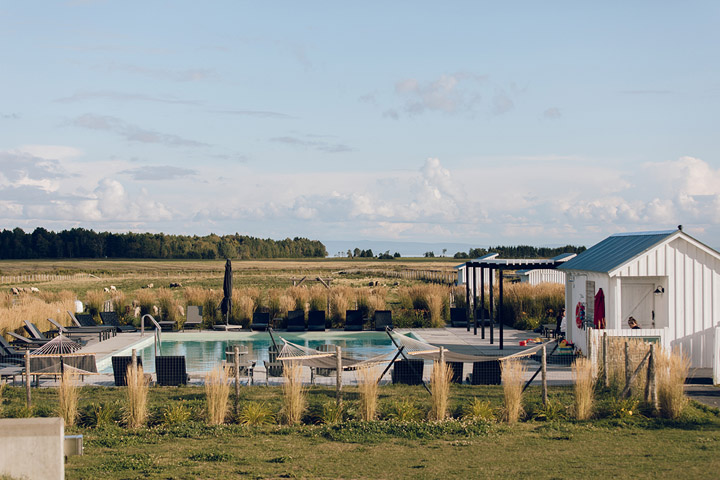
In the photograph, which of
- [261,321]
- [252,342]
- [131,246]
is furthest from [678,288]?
[131,246]

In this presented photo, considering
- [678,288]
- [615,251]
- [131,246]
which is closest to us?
[678,288]

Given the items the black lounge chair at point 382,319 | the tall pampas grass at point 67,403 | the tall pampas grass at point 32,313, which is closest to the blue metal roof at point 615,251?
the black lounge chair at point 382,319

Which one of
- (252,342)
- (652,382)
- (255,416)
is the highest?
(652,382)

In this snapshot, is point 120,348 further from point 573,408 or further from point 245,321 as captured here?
point 573,408

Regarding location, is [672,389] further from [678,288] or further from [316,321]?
[316,321]

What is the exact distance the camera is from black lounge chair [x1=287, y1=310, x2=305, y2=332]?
20656mm

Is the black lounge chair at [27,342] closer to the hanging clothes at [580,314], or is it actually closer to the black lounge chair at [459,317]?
the black lounge chair at [459,317]

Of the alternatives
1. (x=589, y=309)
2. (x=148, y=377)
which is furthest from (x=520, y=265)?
(x=148, y=377)

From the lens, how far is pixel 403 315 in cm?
2242

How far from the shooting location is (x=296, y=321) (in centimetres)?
2070

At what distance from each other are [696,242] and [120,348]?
12271mm

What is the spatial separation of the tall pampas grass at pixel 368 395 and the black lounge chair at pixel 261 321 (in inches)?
457

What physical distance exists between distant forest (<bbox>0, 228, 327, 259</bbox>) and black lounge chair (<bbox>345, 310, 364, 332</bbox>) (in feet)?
299

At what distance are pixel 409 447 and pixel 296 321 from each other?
12.6 metres
